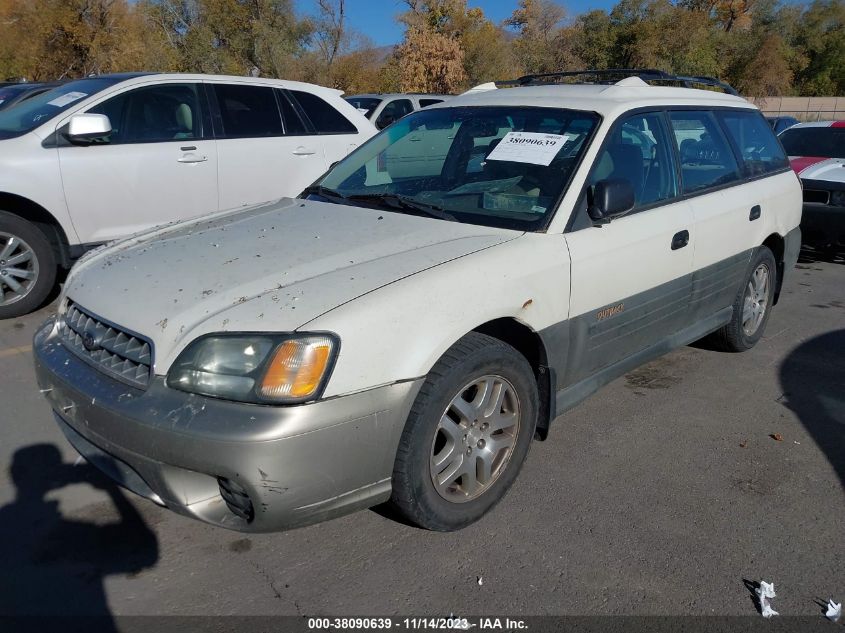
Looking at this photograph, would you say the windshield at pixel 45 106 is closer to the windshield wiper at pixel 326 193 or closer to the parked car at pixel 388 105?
the windshield wiper at pixel 326 193

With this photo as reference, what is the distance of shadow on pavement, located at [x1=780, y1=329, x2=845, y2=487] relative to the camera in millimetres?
3862

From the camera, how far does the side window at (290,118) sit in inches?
262

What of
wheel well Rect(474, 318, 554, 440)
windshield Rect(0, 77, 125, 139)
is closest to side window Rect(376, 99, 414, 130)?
windshield Rect(0, 77, 125, 139)

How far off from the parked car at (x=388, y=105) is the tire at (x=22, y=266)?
7.50m

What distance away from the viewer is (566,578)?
2.72 meters

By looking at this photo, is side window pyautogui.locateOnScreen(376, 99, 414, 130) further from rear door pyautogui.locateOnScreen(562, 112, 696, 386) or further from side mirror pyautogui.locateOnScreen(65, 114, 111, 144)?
rear door pyautogui.locateOnScreen(562, 112, 696, 386)

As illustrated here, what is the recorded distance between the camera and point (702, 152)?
430 centimetres

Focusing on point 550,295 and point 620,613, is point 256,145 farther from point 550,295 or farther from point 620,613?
point 620,613

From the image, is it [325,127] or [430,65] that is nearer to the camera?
[325,127]

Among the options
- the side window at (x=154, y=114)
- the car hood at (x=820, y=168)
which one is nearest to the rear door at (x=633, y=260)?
the side window at (x=154, y=114)

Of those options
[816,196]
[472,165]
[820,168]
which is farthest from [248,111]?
[820,168]

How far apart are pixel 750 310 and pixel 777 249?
0.54 metres

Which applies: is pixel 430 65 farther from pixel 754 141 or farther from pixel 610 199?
pixel 610 199

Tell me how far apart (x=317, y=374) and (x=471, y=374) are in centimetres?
66
